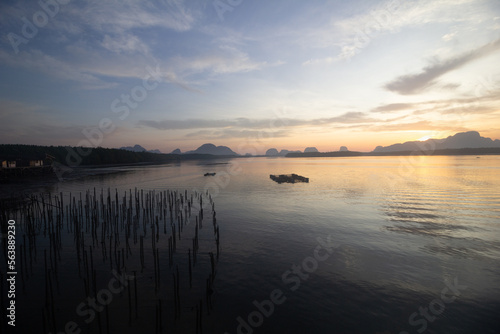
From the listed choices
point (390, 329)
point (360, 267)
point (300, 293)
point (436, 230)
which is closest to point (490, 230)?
point (436, 230)

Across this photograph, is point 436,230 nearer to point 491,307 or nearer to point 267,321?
point 491,307

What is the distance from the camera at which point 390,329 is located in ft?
33.8

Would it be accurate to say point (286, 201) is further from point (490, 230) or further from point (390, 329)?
point (390, 329)

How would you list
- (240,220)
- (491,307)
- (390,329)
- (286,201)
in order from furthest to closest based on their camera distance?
(286,201), (240,220), (491,307), (390,329)

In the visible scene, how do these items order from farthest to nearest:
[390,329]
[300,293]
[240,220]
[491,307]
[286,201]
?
[286,201], [240,220], [300,293], [491,307], [390,329]

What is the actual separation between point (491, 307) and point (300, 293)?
29.3ft

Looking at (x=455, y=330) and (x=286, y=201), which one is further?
(x=286, y=201)

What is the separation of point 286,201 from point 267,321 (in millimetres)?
27749

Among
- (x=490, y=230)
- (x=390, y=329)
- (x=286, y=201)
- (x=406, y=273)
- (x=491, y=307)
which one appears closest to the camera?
(x=390, y=329)

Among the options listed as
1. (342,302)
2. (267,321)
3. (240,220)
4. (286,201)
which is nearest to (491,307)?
(342,302)

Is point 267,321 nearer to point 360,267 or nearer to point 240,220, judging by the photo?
point 360,267

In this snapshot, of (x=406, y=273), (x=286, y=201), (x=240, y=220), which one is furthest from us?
(x=286, y=201)

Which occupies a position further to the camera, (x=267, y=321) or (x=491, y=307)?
(x=491, y=307)

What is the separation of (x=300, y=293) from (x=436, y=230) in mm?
18417
